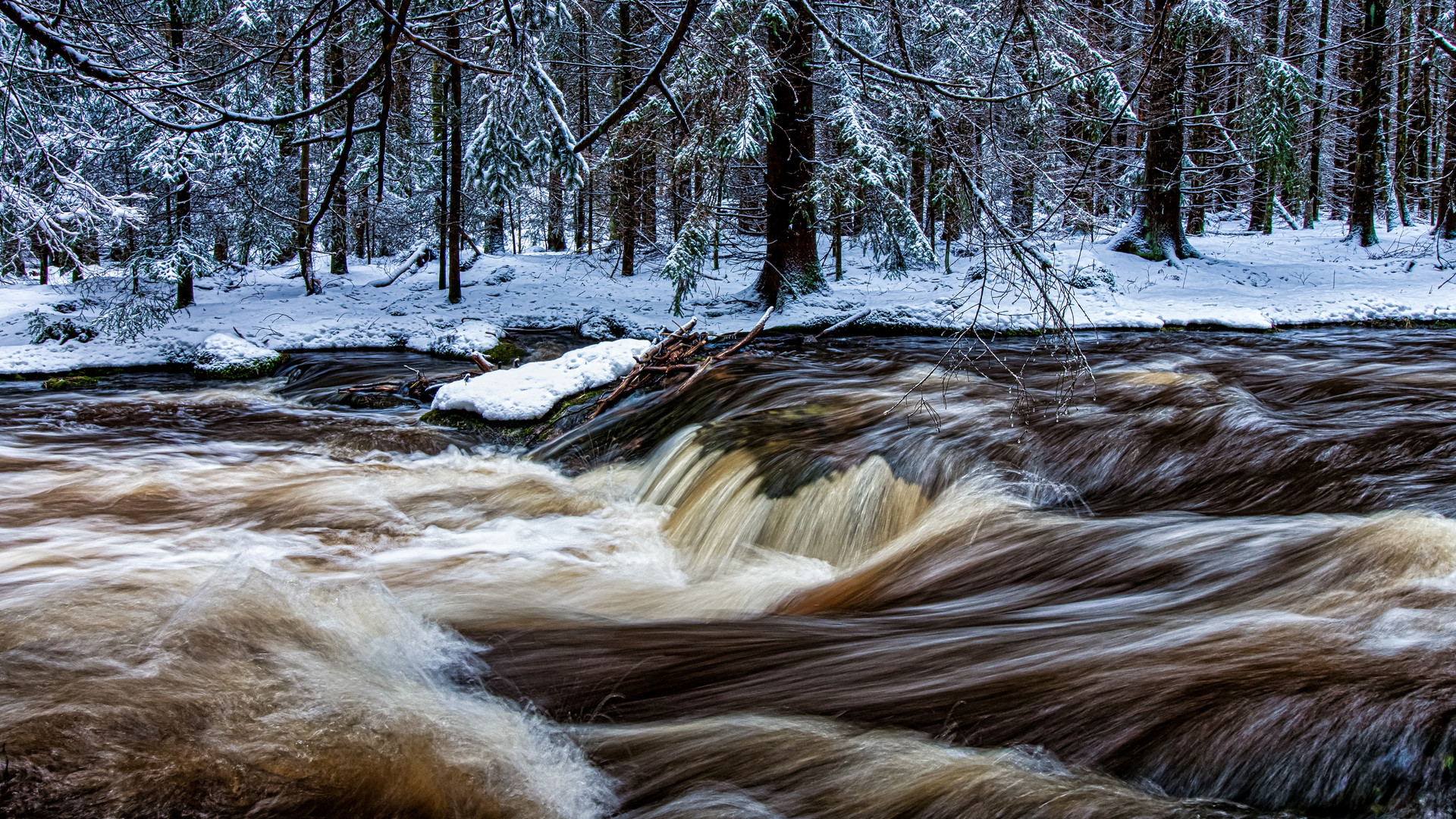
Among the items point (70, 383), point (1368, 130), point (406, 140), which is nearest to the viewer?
point (70, 383)

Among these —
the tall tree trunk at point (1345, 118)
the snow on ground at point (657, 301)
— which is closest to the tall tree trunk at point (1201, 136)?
the snow on ground at point (657, 301)

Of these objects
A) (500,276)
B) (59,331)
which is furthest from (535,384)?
(500,276)

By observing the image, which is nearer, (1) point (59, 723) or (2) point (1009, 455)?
(1) point (59, 723)

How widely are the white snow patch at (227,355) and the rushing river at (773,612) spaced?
4.66m

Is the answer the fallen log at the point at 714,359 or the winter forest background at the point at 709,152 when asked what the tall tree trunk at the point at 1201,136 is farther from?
the fallen log at the point at 714,359

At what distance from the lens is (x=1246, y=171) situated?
20.1m

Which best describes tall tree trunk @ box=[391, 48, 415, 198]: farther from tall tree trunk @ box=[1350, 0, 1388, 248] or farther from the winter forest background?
tall tree trunk @ box=[1350, 0, 1388, 248]

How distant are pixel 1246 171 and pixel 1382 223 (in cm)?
907

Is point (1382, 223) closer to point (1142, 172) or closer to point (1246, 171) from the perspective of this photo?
point (1246, 171)

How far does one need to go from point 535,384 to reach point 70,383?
719cm

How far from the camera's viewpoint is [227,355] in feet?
39.8

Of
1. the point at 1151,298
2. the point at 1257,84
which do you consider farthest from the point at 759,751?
the point at 1257,84

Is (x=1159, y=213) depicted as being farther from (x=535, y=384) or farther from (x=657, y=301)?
(x=535, y=384)

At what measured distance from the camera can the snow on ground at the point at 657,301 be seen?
12766 millimetres
